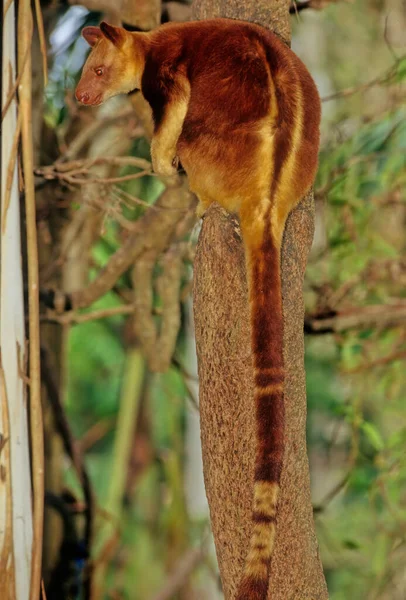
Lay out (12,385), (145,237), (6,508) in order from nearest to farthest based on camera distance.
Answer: (6,508)
(12,385)
(145,237)

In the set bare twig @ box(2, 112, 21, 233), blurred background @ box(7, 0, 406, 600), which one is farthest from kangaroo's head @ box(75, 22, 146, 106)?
bare twig @ box(2, 112, 21, 233)


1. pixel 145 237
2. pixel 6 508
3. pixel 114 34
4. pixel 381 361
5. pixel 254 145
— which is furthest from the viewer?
pixel 381 361

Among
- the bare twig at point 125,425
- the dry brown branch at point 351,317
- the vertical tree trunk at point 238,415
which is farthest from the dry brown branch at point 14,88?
the bare twig at point 125,425

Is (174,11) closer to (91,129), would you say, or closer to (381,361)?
(91,129)

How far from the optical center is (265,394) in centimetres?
219

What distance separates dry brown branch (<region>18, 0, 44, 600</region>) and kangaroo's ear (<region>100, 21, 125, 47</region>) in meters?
0.33

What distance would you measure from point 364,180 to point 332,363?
213 cm

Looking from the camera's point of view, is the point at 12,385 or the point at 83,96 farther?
the point at 83,96

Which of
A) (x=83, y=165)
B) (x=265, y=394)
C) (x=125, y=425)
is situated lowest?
(x=125, y=425)

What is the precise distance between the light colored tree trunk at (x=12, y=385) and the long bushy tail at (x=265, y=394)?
0.81 metres

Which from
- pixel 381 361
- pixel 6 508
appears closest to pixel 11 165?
pixel 6 508

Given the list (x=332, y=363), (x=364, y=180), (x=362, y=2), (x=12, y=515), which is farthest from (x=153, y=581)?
(x=12, y=515)

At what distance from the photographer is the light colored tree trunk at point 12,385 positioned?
255 cm

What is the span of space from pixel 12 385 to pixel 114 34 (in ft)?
4.08
